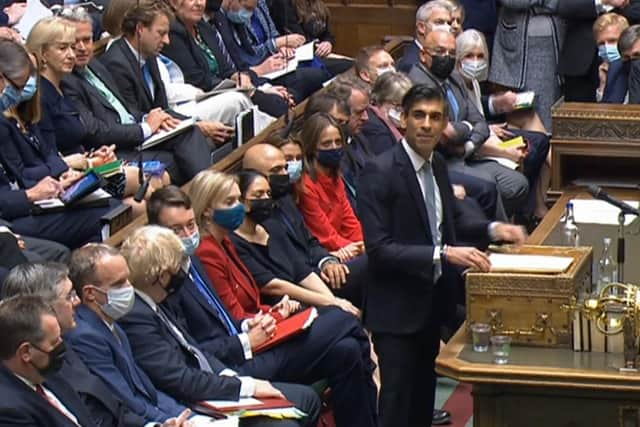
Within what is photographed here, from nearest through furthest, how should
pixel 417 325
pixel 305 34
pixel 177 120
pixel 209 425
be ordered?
pixel 209 425 < pixel 417 325 < pixel 177 120 < pixel 305 34

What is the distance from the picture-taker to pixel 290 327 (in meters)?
7.72

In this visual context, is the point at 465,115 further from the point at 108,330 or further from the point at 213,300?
the point at 108,330

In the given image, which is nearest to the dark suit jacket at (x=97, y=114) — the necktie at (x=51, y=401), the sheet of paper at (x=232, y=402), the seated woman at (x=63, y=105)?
the seated woman at (x=63, y=105)

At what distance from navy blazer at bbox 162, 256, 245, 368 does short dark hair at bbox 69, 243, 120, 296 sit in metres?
0.67

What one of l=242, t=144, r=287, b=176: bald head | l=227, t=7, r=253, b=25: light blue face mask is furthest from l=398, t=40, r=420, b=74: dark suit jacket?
l=242, t=144, r=287, b=176: bald head

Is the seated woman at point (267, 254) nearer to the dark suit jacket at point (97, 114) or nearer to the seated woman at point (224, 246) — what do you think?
the seated woman at point (224, 246)

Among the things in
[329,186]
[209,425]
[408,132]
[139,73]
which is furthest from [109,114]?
[209,425]

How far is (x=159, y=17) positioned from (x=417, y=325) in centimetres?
282

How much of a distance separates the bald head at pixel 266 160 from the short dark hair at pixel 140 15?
4.04 feet

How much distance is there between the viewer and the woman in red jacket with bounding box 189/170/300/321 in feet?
25.3

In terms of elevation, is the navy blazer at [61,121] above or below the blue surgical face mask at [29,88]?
below

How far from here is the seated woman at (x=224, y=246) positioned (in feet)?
25.3

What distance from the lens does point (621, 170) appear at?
30.3 feet

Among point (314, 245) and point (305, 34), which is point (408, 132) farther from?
point (305, 34)
